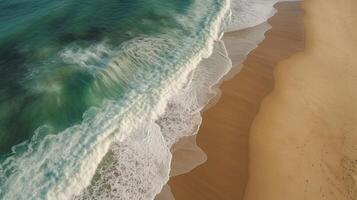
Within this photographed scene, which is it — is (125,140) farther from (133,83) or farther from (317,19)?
(317,19)

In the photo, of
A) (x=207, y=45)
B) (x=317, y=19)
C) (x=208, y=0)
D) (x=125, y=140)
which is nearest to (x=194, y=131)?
(x=125, y=140)

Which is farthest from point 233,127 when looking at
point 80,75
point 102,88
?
point 80,75

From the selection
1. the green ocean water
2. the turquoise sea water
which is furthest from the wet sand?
the green ocean water

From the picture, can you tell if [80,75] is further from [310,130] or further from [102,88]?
[310,130]

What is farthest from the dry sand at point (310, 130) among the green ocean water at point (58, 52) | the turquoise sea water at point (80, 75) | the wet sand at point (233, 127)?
the green ocean water at point (58, 52)

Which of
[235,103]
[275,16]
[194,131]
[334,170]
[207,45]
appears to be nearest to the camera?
[334,170]

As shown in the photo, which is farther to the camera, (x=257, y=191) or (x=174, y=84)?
(x=174, y=84)
